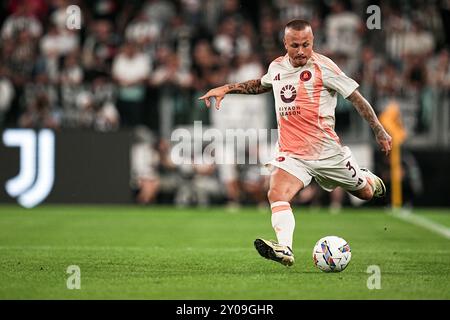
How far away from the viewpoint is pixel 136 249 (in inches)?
438

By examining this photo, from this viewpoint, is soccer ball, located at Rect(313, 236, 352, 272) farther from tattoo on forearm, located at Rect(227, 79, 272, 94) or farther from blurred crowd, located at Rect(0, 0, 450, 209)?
blurred crowd, located at Rect(0, 0, 450, 209)

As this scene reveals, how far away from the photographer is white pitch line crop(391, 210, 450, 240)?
47.1ft

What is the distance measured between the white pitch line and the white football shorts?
409 centimetres

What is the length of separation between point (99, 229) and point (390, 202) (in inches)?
310

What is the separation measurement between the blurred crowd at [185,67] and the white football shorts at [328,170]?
10.5 meters

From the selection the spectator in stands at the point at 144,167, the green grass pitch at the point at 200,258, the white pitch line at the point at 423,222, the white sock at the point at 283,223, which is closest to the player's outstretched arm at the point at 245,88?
the white sock at the point at 283,223

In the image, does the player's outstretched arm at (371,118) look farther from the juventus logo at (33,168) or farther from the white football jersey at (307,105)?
the juventus logo at (33,168)

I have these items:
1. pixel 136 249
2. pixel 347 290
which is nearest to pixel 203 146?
pixel 136 249

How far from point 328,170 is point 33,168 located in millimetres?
11089

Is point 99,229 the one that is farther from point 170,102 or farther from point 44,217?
point 170,102

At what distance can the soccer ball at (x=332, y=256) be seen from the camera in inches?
346

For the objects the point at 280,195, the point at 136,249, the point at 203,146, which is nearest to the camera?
the point at 280,195

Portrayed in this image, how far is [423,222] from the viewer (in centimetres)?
1630

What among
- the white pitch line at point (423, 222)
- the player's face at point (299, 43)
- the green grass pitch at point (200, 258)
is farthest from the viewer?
the white pitch line at point (423, 222)
